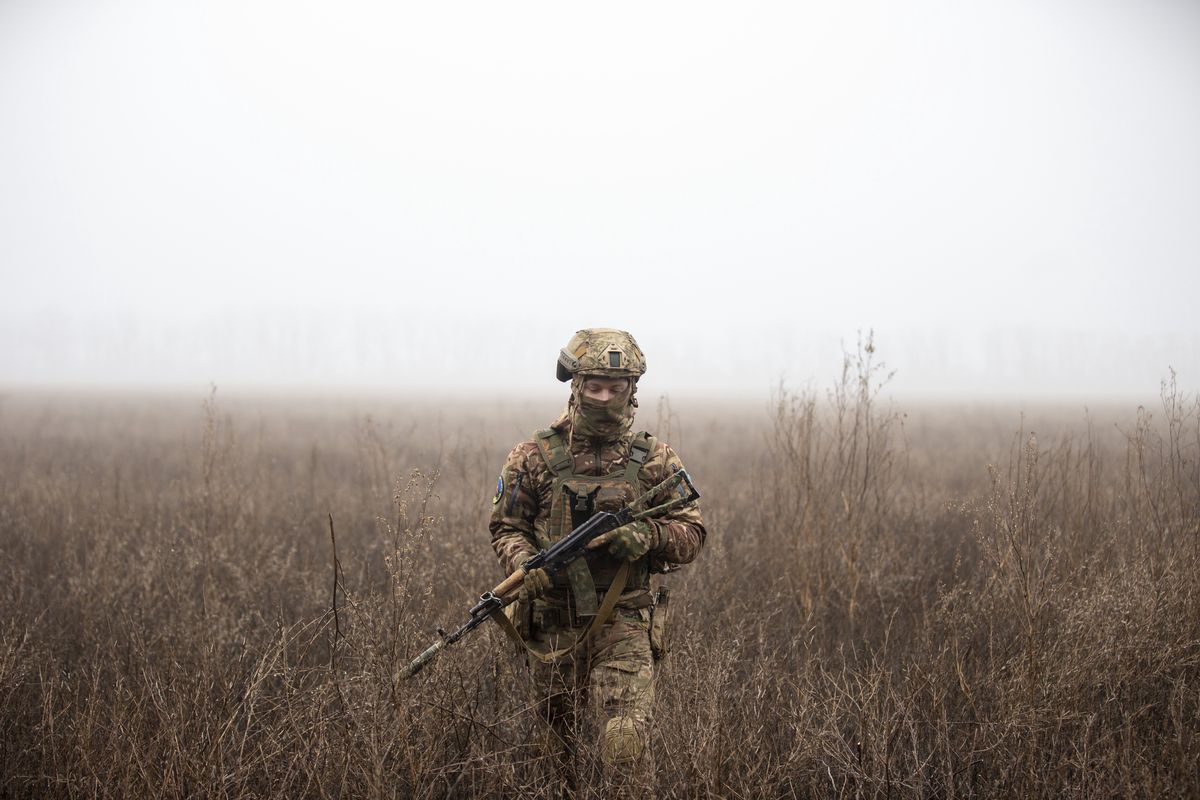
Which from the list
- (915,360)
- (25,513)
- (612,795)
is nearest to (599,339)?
(612,795)

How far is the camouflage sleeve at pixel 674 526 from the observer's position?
271 centimetres

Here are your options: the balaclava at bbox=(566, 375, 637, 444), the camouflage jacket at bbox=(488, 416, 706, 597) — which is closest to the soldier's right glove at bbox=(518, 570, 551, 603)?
the camouflage jacket at bbox=(488, 416, 706, 597)

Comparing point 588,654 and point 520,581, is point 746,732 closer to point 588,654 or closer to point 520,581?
point 588,654

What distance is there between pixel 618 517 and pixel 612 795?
0.95 m

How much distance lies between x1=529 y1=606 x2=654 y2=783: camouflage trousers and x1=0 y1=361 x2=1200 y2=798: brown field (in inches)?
4.4

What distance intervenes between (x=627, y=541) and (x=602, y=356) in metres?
0.76

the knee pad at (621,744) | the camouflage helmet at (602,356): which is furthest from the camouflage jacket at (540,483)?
the knee pad at (621,744)

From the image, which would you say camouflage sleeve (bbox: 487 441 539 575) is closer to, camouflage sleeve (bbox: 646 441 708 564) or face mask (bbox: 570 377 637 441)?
face mask (bbox: 570 377 637 441)

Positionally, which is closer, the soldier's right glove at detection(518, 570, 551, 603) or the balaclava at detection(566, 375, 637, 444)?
the soldier's right glove at detection(518, 570, 551, 603)

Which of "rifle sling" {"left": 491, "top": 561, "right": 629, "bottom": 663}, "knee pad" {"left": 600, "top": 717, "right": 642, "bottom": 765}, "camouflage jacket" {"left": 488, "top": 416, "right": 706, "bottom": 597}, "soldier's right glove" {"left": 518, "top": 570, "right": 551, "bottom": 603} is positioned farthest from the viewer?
"camouflage jacket" {"left": 488, "top": 416, "right": 706, "bottom": 597}

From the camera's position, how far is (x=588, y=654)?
2.73 m

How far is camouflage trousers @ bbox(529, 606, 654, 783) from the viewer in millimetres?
2334

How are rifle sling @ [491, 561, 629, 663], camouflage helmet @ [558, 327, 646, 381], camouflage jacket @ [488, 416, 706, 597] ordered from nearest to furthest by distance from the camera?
rifle sling @ [491, 561, 629, 663] → camouflage helmet @ [558, 327, 646, 381] → camouflage jacket @ [488, 416, 706, 597]

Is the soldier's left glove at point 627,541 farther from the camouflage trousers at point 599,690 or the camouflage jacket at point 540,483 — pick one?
the camouflage trousers at point 599,690
